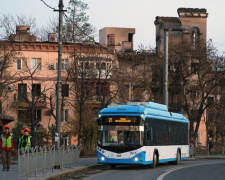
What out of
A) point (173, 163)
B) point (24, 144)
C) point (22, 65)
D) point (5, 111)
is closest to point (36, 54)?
point (22, 65)

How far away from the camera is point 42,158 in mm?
20266

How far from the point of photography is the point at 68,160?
24.6 m

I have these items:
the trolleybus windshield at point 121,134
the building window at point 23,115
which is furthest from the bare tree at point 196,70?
the trolleybus windshield at point 121,134

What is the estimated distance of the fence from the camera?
677 inches

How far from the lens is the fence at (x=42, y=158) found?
56.4ft

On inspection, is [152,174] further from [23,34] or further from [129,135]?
[23,34]

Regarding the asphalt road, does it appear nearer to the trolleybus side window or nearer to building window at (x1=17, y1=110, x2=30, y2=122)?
the trolleybus side window

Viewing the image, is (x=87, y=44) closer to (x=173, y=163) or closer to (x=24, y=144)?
(x=173, y=163)

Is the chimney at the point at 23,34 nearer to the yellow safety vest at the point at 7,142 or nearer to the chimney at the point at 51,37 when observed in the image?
the chimney at the point at 51,37

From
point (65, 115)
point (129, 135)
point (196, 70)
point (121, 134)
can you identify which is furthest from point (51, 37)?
point (129, 135)

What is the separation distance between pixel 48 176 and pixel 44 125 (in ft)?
157

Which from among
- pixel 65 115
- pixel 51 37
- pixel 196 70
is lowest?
pixel 65 115

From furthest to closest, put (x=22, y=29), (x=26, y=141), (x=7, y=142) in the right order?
(x=22, y=29)
(x=7, y=142)
(x=26, y=141)

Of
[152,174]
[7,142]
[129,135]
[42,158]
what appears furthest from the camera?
[129,135]
